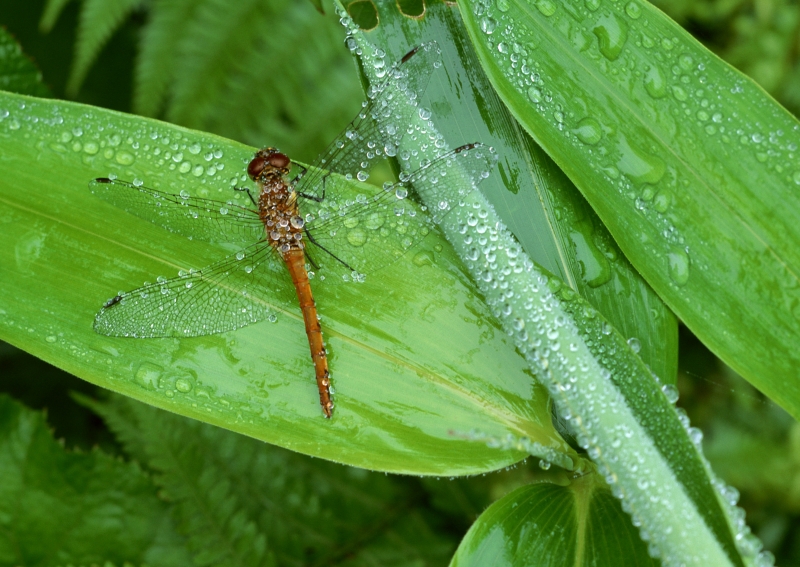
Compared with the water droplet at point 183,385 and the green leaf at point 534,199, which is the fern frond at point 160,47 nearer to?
the green leaf at point 534,199

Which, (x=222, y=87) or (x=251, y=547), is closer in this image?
(x=251, y=547)

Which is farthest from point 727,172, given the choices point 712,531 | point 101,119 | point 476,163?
point 101,119

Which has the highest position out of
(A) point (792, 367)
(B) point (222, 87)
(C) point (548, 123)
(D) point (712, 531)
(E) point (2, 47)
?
(C) point (548, 123)

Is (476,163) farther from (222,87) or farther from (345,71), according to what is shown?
Result: (222,87)

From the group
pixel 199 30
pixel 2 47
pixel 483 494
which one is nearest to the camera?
pixel 2 47

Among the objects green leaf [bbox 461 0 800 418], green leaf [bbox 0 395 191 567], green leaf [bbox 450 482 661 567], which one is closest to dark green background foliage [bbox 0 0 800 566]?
green leaf [bbox 0 395 191 567]

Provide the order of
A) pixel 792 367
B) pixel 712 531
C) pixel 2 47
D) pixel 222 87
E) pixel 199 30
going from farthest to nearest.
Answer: pixel 222 87 → pixel 199 30 → pixel 2 47 → pixel 792 367 → pixel 712 531

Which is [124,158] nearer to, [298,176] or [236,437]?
[298,176]

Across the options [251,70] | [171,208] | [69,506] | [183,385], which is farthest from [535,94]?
[69,506]
